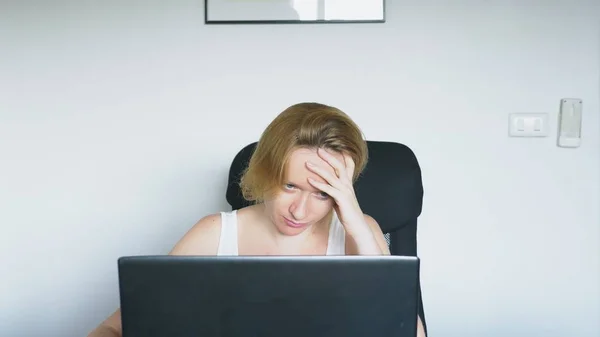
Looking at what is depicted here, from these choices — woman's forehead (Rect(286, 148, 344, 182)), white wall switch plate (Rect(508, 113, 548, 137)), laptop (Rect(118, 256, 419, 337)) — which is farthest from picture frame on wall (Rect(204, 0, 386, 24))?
laptop (Rect(118, 256, 419, 337))

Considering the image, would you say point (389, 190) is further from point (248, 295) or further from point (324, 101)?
point (248, 295)

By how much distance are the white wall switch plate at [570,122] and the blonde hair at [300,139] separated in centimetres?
106

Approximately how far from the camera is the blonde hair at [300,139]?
1190mm

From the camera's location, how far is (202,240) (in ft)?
4.50

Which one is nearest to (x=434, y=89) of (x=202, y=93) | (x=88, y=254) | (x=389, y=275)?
(x=202, y=93)

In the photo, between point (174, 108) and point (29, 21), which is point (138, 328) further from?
point (29, 21)

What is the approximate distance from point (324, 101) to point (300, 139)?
0.89m

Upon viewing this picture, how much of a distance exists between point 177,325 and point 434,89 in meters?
1.51

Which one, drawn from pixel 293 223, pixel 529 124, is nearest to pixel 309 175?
pixel 293 223

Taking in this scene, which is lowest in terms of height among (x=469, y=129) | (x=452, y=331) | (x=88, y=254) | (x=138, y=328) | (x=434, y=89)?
(x=452, y=331)

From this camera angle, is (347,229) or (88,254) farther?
(88,254)

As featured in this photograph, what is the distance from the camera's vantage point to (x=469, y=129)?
2.06m

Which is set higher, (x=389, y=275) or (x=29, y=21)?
(x=29, y=21)

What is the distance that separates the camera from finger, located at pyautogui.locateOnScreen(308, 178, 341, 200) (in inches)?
45.1
